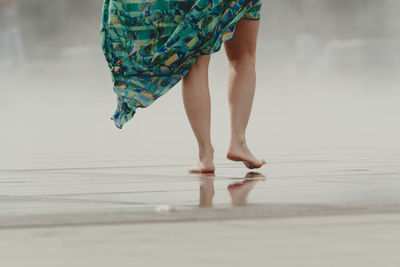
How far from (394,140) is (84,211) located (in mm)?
2906

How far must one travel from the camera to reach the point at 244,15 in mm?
3611

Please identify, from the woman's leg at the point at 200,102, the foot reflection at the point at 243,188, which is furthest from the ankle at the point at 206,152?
the foot reflection at the point at 243,188

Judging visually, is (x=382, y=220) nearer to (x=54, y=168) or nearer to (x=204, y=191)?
(x=204, y=191)

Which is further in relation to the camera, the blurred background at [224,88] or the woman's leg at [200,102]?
the blurred background at [224,88]

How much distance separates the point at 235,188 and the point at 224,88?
1063cm

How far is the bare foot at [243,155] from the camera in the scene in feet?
12.0

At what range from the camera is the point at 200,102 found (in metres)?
3.59

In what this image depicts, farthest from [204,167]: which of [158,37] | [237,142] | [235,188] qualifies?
[235,188]

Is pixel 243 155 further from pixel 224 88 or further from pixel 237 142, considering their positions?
pixel 224 88

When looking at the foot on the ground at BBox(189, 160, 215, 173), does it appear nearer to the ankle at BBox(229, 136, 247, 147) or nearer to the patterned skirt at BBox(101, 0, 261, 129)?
the ankle at BBox(229, 136, 247, 147)

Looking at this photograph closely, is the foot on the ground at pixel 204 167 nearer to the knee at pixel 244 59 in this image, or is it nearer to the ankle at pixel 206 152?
the ankle at pixel 206 152

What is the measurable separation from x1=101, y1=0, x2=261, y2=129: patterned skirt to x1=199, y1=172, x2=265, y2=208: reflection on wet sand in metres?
0.37

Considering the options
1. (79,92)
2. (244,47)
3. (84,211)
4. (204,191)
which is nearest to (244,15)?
(244,47)

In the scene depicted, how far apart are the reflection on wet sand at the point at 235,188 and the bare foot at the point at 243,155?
12cm
